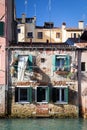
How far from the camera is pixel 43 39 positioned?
68938mm

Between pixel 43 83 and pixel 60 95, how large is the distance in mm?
1605

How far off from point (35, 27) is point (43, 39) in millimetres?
2226

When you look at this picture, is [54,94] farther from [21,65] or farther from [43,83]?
[21,65]

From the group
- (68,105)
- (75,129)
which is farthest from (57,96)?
(75,129)

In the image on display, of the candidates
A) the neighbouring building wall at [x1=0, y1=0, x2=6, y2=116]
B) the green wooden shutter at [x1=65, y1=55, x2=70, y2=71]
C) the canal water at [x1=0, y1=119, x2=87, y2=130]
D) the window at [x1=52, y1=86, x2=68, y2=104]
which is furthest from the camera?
the green wooden shutter at [x1=65, y1=55, x2=70, y2=71]

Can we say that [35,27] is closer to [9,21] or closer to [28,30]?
[28,30]

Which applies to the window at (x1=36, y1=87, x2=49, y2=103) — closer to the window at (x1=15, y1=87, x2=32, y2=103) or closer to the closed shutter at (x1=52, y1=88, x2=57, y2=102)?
the closed shutter at (x1=52, y1=88, x2=57, y2=102)

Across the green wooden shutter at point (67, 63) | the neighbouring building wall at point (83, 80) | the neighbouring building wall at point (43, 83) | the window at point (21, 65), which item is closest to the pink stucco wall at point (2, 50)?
the neighbouring building wall at point (43, 83)

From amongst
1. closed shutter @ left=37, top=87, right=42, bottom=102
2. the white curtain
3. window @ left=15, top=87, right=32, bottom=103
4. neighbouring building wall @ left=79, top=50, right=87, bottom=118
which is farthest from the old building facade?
neighbouring building wall @ left=79, top=50, right=87, bottom=118

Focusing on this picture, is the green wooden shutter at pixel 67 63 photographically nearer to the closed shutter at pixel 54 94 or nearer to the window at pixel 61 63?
the window at pixel 61 63

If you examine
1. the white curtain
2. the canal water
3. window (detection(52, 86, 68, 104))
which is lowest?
the canal water

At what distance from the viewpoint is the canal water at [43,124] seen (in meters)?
29.5

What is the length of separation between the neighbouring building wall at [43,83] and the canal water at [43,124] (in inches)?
51.0

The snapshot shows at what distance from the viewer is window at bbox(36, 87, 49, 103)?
112 feet
